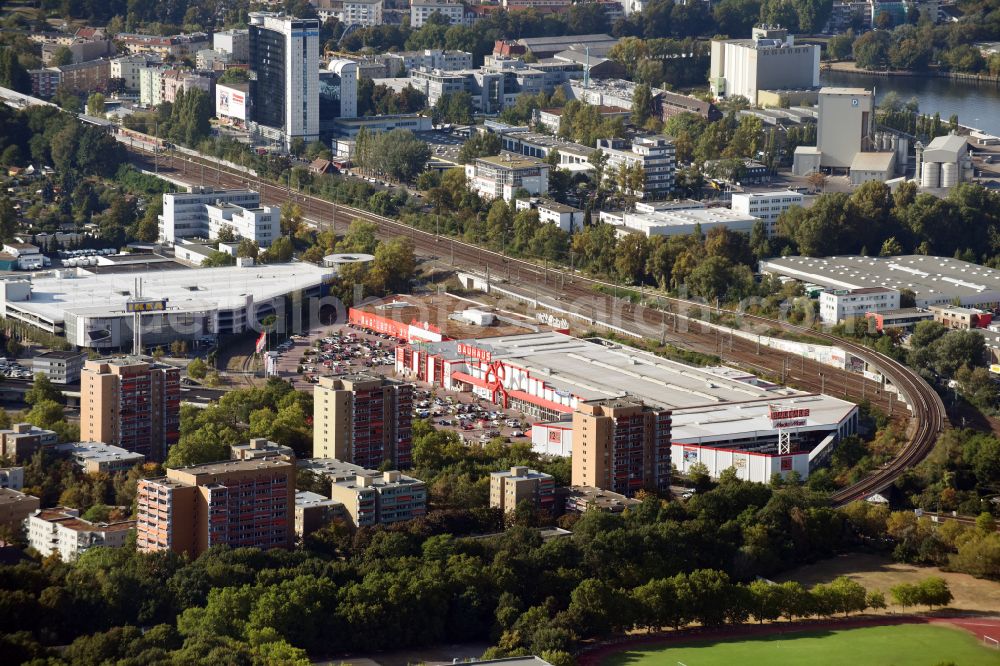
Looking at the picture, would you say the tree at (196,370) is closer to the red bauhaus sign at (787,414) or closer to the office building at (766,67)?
the red bauhaus sign at (787,414)

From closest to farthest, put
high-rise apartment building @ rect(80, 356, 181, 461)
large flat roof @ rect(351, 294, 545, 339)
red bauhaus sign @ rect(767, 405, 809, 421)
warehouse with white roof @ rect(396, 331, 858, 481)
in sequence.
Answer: high-rise apartment building @ rect(80, 356, 181, 461) → warehouse with white roof @ rect(396, 331, 858, 481) → red bauhaus sign @ rect(767, 405, 809, 421) → large flat roof @ rect(351, 294, 545, 339)

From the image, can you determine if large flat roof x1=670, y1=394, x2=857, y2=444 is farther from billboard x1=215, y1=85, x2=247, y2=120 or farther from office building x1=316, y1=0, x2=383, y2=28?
office building x1=316, y1=0, x2=383, y2=28

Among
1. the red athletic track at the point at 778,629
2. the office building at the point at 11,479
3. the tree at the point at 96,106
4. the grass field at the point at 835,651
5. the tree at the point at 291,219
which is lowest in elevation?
the grass field at the point at 835,651

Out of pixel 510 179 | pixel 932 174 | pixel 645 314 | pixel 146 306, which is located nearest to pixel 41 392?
pixel 146 306

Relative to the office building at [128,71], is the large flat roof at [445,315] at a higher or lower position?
lower

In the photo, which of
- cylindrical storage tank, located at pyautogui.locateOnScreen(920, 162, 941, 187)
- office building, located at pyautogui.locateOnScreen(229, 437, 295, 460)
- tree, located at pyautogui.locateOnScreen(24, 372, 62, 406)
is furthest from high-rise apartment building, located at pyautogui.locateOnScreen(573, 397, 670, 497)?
cylindrical storage tank, located at pyautogui.locateOnScreen(920, 162, 941, 187)

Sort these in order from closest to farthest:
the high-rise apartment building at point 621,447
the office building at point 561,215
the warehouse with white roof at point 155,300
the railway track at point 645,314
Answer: the high-rise apartment building at point 621,447
the railway track at point 645,314
the warehouse with white roof at point 155,300
the office building at point 561,215

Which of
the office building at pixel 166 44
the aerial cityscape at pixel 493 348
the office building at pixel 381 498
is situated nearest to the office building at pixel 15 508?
the aerial cityscape at pixel 493 348
